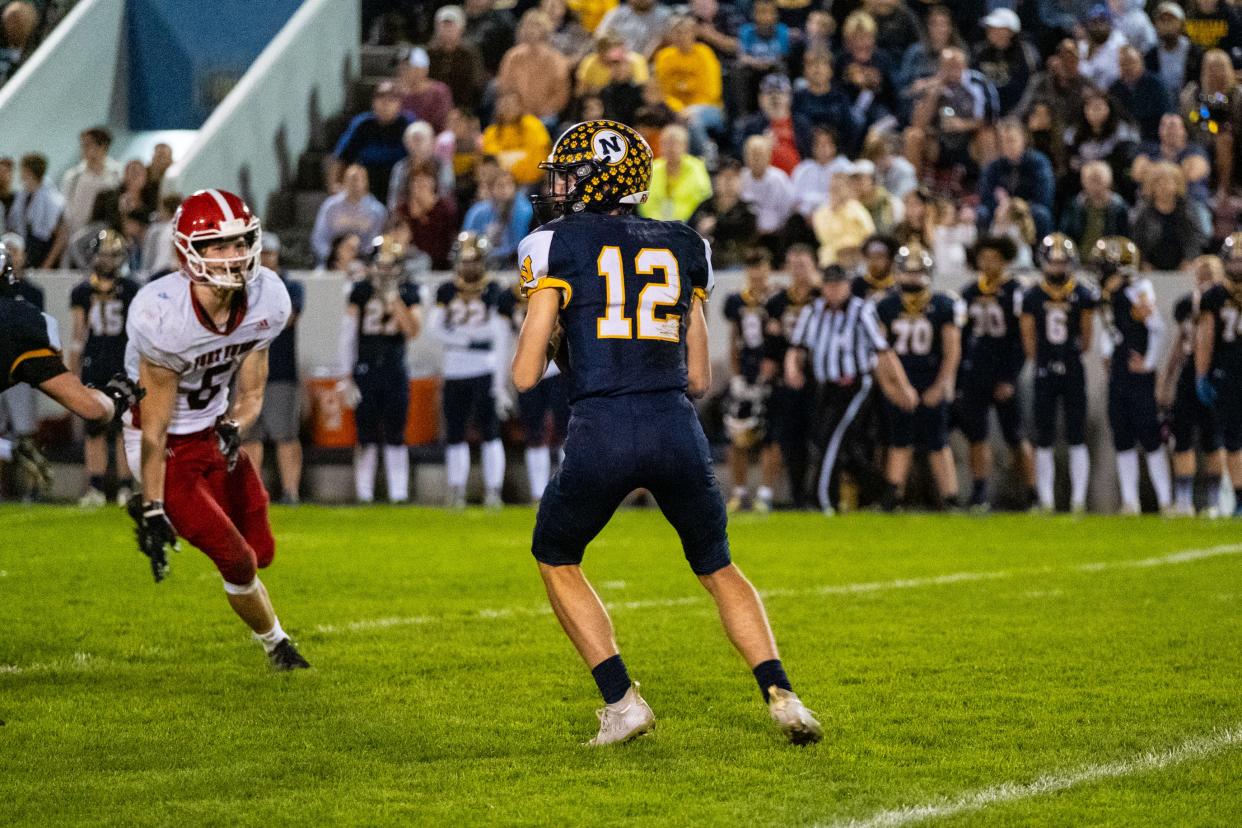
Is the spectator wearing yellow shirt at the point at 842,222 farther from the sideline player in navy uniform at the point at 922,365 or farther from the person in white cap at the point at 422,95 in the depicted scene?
the person in white cap at the point at 422,95

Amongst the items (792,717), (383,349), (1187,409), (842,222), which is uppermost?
(842,222)

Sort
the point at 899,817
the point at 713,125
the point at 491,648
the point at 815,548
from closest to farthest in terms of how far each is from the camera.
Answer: the point at 899,817, the point at 491,648, the point at 815,548, the point at 713,125

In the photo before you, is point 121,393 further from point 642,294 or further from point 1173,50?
point 1173,50

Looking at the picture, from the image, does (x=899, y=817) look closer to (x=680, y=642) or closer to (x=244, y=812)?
(x=244, y=812)

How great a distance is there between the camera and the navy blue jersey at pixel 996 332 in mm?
12859

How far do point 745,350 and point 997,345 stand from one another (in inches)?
69.4

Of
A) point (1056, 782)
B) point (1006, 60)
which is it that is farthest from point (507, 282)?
point (1056, 782)

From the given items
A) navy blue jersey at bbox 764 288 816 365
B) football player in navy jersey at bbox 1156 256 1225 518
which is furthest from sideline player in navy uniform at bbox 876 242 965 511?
football player in navy jersey at bbox 1156 256 1225 518

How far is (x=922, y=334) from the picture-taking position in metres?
12.6

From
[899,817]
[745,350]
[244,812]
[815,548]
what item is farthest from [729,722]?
[745,350]

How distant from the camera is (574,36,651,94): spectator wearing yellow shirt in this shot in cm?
1484

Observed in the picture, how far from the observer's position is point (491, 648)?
22.6 feet

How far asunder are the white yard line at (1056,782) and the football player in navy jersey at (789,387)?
7697 millimetres

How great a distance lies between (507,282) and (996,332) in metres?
3.56
